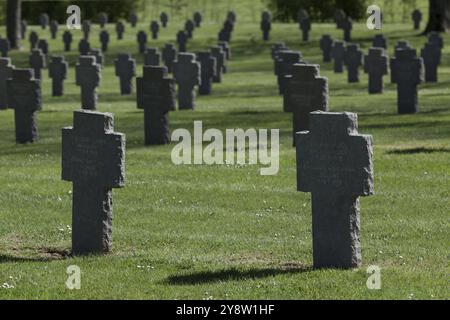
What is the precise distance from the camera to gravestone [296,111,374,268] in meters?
13.1

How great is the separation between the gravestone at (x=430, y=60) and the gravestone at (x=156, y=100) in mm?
16129

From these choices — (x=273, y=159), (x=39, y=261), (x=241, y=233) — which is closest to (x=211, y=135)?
(x=273, y=159)

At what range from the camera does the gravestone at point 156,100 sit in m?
25.4

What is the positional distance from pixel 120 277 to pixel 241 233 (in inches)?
116

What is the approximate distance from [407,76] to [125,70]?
1142 centimetres

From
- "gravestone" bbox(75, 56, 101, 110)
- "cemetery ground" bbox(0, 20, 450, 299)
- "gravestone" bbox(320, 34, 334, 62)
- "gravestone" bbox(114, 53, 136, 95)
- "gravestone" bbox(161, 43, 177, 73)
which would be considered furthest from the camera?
"gravestone" bbox(320, 34, 334, 62)

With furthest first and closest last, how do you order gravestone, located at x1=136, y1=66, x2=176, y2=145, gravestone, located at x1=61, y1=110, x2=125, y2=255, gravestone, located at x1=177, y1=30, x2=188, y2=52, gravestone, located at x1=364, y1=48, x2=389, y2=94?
gravestone, located at x1=177, y1=30, x2=188, y2=52 → gravestone, located at x1=364, y1=48, x2=389, y2=94 → gravestone, located at x1=136, y1=66, x2=176, y2=145 → gravestone, located at x1=61, y1=110, x2=125, y2=255

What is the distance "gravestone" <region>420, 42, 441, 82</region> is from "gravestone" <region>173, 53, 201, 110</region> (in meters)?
9.20

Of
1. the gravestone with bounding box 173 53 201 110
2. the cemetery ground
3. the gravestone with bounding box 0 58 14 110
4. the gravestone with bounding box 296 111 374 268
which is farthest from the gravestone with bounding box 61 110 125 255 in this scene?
the gravestone with bounding box 0 58 14 110

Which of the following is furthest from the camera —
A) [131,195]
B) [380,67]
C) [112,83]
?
[112,83]

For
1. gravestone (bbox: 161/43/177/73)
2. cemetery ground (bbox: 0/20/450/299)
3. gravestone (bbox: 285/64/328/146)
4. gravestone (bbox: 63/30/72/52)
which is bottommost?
gravestone (bbox: 63/30/72/52)

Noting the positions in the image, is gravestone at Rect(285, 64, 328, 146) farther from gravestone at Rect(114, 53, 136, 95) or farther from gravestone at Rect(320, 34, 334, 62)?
gravestone at Rect(320, 34, 334, 62)
